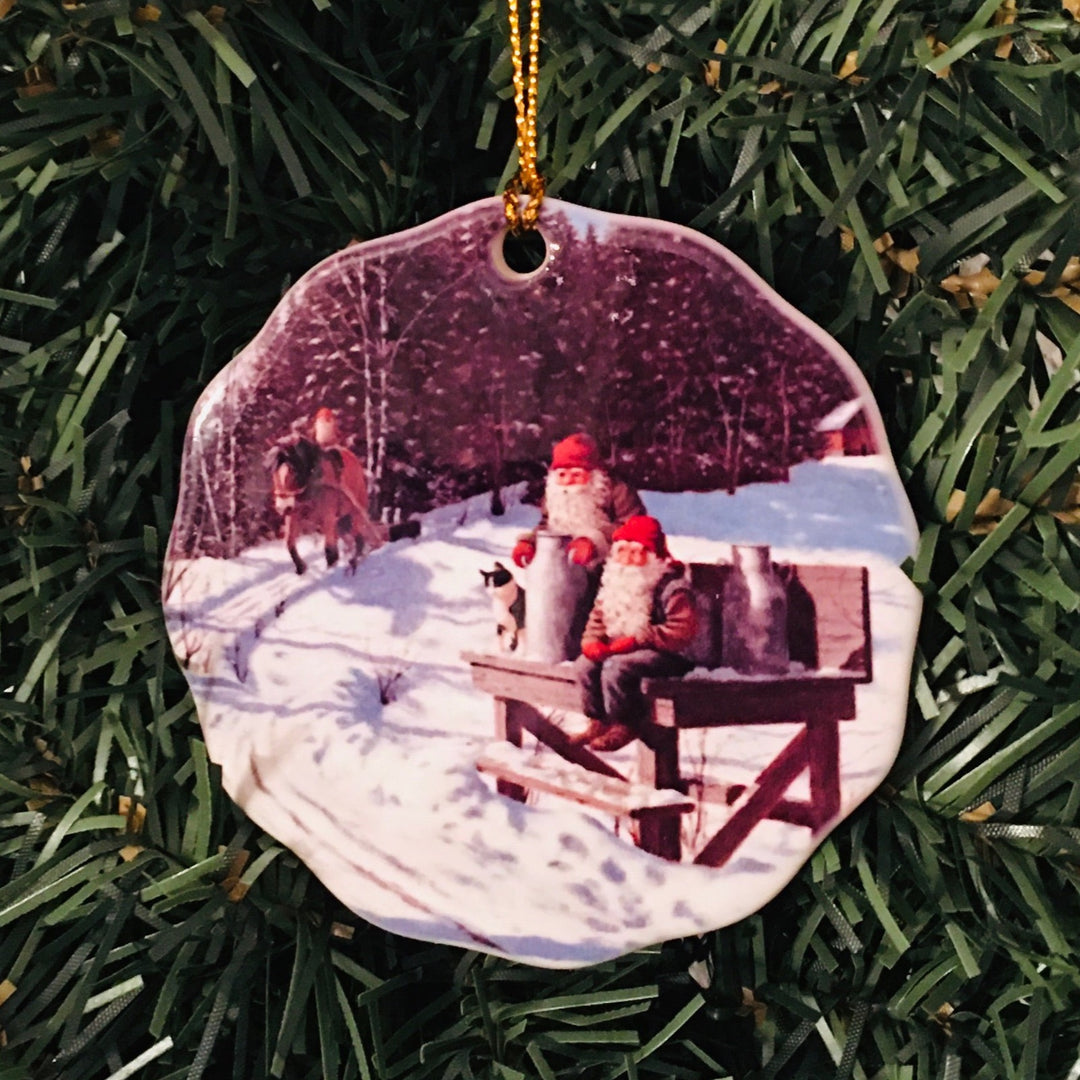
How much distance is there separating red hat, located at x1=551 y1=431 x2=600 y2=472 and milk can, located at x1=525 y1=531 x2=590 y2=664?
0.03m

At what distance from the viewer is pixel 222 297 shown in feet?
1.56

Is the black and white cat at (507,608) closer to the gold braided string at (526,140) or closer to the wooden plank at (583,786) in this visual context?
the wooden plank at (583,786)

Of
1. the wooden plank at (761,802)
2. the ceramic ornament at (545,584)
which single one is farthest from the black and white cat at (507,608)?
the wooden plank at (761,802)

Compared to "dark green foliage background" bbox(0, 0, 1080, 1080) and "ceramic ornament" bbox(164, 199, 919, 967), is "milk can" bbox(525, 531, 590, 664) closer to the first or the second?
"ceramic ornament" bbox(164, 199, 919, 967)

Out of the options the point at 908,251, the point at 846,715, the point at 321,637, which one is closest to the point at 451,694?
the point at 321,637

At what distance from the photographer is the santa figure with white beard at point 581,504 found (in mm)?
450

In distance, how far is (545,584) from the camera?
0.45 metres

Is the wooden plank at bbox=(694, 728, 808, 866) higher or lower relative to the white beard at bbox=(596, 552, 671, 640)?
lower

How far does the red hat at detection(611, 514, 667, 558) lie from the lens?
1.47 ft

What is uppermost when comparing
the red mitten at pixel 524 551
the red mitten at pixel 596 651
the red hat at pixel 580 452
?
the red hat at pixel 580 452

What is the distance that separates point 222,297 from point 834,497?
286 millimetres

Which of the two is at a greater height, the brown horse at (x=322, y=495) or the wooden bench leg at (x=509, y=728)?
the brown horse at (x=322, y=495)

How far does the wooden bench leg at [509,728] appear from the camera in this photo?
460 mm

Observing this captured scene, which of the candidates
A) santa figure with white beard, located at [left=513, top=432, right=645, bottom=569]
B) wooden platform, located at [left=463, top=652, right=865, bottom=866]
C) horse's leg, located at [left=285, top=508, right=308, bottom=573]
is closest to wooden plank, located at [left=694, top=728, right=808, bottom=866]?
wooden platform, located at [left=463, top=652, right=865, bottom=866]
